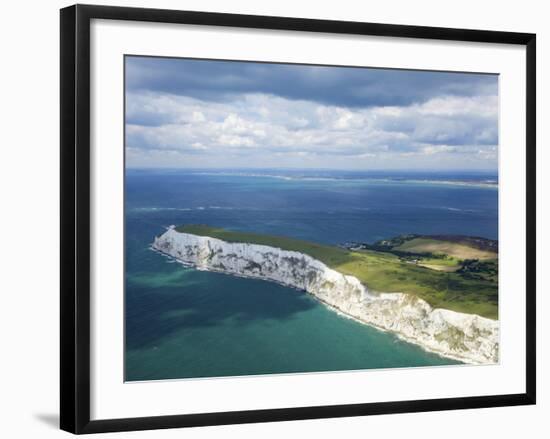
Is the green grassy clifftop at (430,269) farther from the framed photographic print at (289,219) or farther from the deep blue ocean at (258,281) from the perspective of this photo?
the deep blue ocean at (258,281)

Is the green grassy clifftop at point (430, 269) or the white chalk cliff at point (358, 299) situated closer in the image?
the white chalk cliff at point (358, 299)

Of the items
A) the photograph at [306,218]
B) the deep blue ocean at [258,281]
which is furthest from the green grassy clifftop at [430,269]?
the deep blue ocean at [258,281]

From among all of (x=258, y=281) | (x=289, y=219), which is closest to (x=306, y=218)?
(x=289, y=219)

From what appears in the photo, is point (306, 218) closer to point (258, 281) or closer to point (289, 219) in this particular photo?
point (289, 219)

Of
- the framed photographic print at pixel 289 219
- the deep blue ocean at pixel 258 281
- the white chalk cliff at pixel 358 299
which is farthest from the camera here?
the white chalk cliff at pixel 358 299

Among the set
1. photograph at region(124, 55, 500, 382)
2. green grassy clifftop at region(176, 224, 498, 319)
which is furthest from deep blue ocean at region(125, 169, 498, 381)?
green grassy clifftop at region(176, 224, 498, 319)

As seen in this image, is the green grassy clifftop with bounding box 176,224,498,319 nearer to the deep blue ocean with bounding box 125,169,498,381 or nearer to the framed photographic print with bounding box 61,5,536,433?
the framed photographic print with bounding box 61,5,536,433
